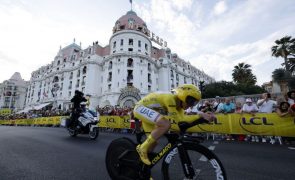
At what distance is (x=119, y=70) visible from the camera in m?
41.8

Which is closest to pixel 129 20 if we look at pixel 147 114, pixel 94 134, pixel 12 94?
pixel 94 134

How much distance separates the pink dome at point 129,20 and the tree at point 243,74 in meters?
25.4

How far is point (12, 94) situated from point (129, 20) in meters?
86.9

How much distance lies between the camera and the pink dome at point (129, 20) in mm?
45562

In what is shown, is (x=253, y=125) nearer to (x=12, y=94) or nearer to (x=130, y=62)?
(x=130, y=62)

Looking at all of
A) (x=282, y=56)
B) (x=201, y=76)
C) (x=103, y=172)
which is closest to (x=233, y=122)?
(x=103, y=172)

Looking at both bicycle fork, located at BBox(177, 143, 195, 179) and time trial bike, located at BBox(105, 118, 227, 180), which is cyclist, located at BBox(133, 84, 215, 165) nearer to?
time trial bike, located at BBox(105, 118, 227, 180)

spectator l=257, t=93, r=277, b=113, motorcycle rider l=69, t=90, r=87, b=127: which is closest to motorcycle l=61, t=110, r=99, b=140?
motorcycle rider l=69, t=90, r=87, b=127

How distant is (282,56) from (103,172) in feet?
110

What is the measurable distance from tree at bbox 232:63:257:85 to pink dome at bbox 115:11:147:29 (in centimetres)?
2538

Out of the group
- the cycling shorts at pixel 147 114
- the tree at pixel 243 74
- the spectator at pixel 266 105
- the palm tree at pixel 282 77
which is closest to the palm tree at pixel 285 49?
the palm tree at pixel 282 77

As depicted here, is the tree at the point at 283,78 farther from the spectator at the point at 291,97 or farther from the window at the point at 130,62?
the window at the point at 130,62

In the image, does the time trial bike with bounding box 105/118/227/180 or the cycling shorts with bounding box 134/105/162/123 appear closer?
the time trial bike with bounding box 105/118/227/180

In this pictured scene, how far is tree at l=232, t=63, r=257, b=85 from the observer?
4081 cm
